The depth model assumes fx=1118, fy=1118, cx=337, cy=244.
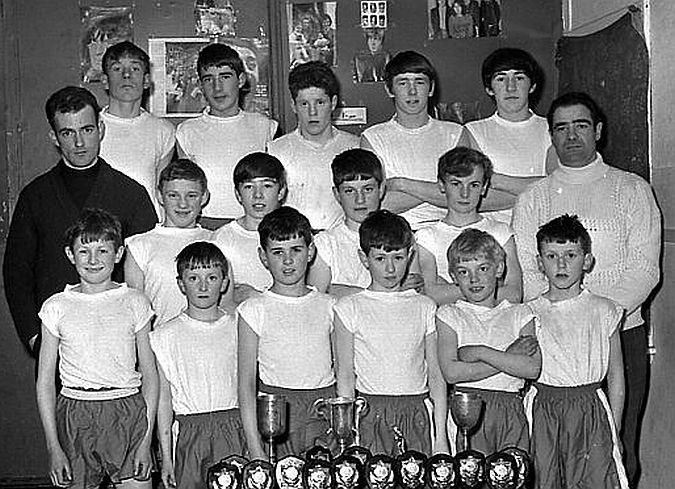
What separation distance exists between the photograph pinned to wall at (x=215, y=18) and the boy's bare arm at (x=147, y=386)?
218 centimetres

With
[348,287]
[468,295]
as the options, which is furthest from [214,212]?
[468,295]

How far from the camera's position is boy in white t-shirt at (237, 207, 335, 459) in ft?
12.9

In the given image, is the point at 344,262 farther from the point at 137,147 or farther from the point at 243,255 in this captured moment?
the point at 137,147

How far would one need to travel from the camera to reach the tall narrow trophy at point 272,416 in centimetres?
358

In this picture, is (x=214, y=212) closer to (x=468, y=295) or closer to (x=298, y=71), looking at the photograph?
(x=298, y=71)

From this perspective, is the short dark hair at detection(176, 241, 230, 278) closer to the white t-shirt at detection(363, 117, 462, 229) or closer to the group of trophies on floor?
the group of trophies on floor

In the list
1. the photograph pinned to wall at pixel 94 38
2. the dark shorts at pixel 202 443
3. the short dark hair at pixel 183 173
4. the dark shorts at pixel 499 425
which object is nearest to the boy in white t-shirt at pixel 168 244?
the short dark hair at pixel 183 173

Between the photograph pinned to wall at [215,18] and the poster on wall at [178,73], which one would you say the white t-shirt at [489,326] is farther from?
the photograph pinned to wall at [215,18]

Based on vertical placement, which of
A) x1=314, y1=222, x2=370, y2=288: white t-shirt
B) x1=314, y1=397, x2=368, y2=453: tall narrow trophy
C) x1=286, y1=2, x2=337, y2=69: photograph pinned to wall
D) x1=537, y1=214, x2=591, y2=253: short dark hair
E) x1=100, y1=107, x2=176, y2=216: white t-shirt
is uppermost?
x1=286, y1=2, x2=337, y2=69: photograph pinned to wall

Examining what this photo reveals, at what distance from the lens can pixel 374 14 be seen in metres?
5.68

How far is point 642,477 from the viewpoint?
468cm

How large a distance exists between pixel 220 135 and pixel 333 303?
1104 mm

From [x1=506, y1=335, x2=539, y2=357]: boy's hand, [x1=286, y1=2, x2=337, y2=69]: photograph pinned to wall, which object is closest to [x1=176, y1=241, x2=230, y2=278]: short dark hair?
[x1=506, y1=335, x2=539, y2=357]: boy's hand

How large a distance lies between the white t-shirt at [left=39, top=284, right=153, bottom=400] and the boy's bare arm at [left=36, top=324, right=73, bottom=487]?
0.12 feet
